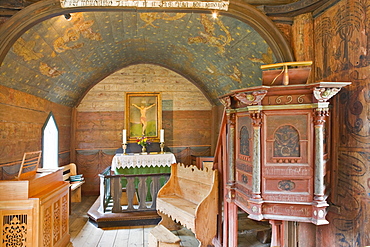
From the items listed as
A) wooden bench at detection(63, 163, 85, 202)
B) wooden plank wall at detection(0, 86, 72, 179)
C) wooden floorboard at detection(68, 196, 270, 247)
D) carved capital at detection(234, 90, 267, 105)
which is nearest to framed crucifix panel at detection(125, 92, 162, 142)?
wooden bench at detection(63, 163, 85, 202)

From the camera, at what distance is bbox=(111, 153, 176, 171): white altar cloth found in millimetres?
6301

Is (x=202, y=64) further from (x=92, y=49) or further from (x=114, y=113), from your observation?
(x=114, y=113)

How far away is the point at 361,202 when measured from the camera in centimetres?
268

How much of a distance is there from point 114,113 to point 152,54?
2079 millimetres

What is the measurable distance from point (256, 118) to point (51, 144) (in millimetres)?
5244

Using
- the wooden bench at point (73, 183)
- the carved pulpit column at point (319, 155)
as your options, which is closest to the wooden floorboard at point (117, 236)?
the wooden bench at point (73, 183)

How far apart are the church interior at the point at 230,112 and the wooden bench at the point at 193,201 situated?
2 cm

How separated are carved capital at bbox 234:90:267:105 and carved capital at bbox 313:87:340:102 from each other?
48 centimetres

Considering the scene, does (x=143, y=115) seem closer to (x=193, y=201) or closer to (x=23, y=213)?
(x=193, y=201)

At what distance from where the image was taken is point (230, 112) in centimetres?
328

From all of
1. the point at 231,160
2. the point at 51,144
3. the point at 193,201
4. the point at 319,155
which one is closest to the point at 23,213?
the point at 193,201

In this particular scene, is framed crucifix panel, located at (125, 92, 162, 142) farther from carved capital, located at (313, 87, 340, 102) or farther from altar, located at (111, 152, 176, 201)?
carved capital, located at (313, 87, 340, 102)

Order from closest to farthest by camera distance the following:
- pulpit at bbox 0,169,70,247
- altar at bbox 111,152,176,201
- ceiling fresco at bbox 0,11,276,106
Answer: pulpit at bbox 0,169,70,247 < ceiling fresco at bbox 0,11,276,106 < altar at bbox 111,152,176,201

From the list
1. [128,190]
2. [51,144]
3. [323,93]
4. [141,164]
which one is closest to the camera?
[323,93]
